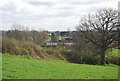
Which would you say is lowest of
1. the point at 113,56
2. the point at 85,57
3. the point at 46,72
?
the point at 85,57

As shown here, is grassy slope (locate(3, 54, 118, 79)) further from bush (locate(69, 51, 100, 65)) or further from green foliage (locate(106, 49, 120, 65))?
green foliage (locate(106, 49, 120, 65))

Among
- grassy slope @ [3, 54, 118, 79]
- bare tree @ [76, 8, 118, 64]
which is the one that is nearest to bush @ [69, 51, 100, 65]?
bare tree @ [76, 8, 118, 64]

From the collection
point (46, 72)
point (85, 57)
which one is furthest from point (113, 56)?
point (46, 72)

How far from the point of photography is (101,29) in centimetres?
3086

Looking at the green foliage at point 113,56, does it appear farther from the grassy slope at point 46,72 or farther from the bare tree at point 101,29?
the grassy slope at point 46,72

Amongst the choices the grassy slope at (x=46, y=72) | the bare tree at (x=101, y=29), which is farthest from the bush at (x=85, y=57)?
the grassy slope at (x=46, y=72)

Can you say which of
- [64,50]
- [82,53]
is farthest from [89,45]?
[64,50]

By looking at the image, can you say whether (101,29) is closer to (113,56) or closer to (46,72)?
(113,56)

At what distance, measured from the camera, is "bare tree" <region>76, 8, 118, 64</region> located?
30.0 meters

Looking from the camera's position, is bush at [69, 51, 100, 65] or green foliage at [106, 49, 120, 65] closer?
green foliage at [106, 49, 120, 65]

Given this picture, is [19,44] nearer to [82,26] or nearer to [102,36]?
[82,26]

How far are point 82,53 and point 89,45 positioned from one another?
2305 mm

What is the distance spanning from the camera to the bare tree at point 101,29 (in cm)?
3003

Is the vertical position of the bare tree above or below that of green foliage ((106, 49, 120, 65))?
above
